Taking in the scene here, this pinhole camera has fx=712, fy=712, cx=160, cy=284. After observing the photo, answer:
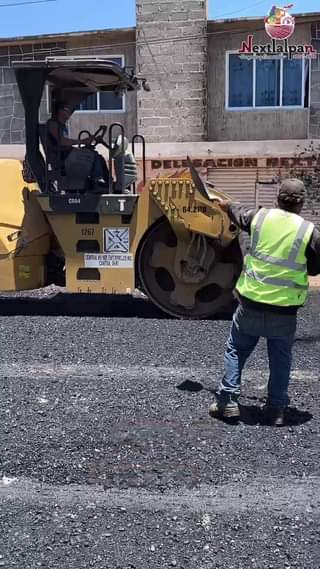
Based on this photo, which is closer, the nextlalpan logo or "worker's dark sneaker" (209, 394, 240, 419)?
"worker's dark sneaker" (209, 394, 240, 419)

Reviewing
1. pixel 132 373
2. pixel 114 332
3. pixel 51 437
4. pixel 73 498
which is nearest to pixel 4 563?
pixel 73 498

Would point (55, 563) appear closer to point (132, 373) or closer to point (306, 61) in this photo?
point (132, 373)

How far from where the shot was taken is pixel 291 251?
4.62 metres

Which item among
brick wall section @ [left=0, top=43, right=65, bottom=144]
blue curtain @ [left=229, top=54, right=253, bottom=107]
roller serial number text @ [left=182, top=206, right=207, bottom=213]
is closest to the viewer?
roller serial number text @ [left=182, top=206, right=207, bottom=213]

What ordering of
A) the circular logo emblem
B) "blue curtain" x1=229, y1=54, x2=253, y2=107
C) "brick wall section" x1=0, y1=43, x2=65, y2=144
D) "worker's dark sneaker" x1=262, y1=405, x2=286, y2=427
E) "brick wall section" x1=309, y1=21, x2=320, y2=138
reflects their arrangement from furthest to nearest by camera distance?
"brick wall section" x1=0, y1=43, x2=65, y2=144 < "blue curtain" x1=229, y1=54, x2=253, y2=107 < "brick wall section" x1=309, y1=21, x2=320, y2=138 < the circular logo emblem < "worker's dark sneaker" x1=262, y1=405, x2=286, y2=427

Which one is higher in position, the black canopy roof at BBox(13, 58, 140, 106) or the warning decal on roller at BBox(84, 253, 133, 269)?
the black canopy roof at BBox(13, 58, 140, 106)

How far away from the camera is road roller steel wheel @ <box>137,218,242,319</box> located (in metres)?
7.92

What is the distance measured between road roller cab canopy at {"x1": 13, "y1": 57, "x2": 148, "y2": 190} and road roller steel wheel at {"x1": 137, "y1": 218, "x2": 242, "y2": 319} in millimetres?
1429

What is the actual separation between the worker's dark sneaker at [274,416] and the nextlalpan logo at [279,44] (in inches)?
632

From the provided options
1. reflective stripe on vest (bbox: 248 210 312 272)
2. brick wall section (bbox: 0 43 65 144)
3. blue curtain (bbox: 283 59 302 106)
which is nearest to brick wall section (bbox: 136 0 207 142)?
blue curtain (bbox: 283 59 302 106)

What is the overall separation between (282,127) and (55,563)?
1785 cm

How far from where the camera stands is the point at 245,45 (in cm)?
1927

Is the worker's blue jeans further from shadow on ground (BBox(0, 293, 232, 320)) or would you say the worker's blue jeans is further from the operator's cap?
shadow on ground (BBox(0, 293, 232, 320))

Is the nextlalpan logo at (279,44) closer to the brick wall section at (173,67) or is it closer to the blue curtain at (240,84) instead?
the blue curtain at (240,84)
